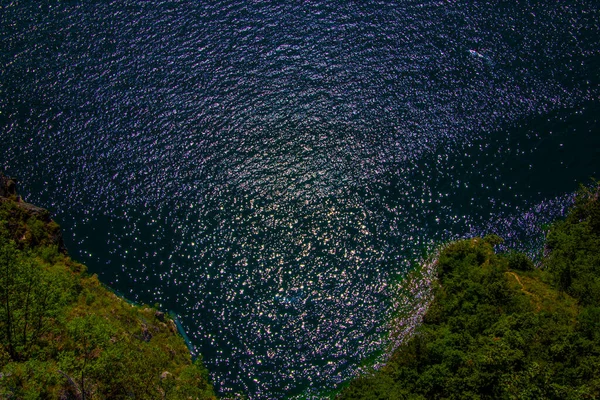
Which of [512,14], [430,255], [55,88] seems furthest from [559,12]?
[55,88]

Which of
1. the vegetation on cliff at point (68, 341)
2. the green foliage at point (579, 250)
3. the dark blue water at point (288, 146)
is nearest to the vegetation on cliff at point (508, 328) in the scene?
the green foliage at point (579, 250)

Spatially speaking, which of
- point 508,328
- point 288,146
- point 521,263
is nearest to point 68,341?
point 508,328

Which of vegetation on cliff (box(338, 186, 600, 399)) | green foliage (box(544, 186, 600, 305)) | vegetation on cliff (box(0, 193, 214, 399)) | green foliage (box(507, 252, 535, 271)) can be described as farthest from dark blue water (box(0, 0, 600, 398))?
vegetation on cliff (box(0, 193, 214, 399))

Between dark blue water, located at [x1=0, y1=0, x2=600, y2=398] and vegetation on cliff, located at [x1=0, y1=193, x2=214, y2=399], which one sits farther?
dark blue water, located at [x1=0, y1=0, x2=600, y2=398]

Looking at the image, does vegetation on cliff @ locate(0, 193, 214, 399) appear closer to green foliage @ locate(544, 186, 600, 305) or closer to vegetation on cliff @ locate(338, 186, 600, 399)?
vegetation on cliff @ locate(338, 186, 600, 399)

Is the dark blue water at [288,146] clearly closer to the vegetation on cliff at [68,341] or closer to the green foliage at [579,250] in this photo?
the green foliage at [579,250]
